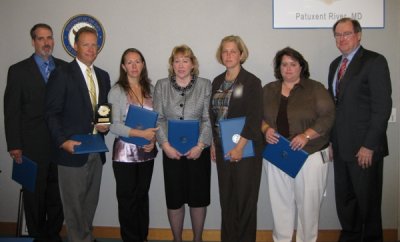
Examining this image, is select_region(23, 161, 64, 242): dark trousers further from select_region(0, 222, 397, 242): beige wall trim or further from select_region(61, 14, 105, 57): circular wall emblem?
select_region(61, 14, 105, 57): circular wall emblem

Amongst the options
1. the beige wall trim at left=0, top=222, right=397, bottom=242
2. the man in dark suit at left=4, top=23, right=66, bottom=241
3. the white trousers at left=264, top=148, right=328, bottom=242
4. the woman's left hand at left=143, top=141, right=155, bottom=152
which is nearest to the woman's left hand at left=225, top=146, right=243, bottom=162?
the white trousers at left=264, top=148, right=328, bottom=242

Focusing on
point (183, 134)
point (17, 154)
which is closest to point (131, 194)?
point (183, 134)

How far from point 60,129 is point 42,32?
1.04 meters

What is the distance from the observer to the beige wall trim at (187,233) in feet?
11.0

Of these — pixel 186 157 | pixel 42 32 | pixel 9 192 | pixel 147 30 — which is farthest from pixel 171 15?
pixel 9 192

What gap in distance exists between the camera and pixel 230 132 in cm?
255

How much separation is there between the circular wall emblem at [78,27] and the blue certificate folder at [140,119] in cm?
117

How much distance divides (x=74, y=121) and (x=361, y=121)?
7.47 feet

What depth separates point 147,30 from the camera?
3.39 meters

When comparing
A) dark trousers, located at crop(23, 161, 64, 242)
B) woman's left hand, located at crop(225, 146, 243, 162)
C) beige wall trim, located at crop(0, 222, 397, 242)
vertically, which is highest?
woman's left hand, located at crop(225, 146, 243, 162)

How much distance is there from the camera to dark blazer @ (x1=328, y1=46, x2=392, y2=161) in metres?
2.54

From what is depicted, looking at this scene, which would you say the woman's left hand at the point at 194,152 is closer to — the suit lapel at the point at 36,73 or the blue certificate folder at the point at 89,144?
the blue certificate folder at the point at 89,144

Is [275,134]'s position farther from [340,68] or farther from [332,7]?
[332,7]

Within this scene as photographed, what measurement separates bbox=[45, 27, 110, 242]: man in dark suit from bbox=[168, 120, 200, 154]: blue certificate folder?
21.3 inches
